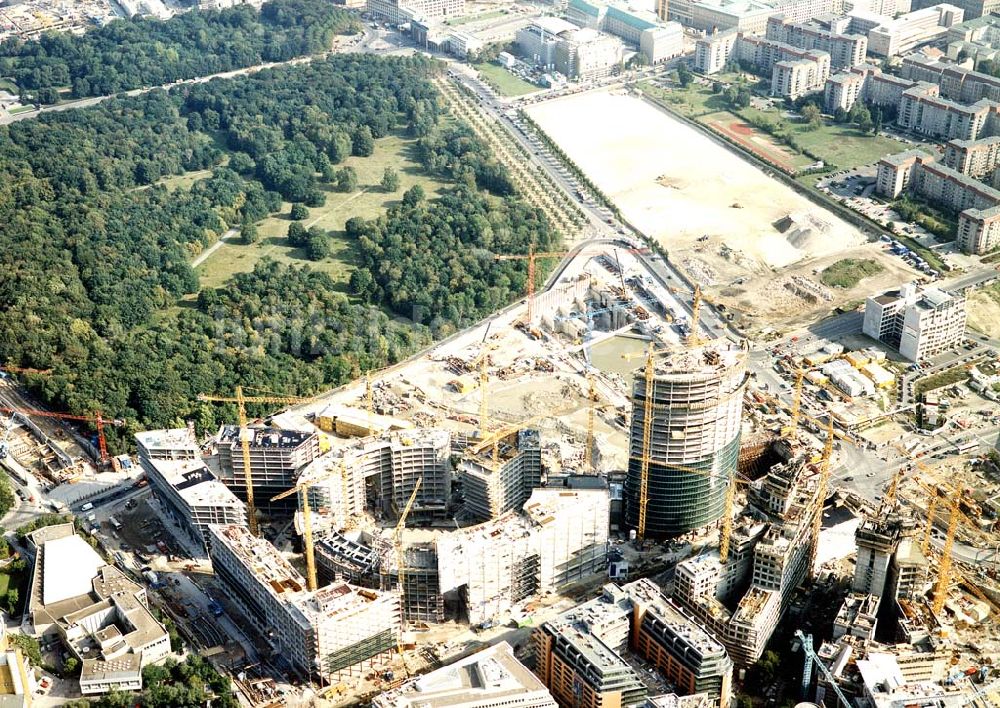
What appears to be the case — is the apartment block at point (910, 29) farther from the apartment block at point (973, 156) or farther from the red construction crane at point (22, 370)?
the red construction crane at point (22, 370)

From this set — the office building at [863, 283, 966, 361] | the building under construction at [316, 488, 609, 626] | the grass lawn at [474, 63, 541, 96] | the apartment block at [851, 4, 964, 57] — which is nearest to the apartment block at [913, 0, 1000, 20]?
the apartment block at [851, 4, 964, 57]

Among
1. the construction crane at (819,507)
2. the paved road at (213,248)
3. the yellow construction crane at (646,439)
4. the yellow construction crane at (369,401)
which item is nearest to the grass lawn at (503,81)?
A: the paved road at (213,248)

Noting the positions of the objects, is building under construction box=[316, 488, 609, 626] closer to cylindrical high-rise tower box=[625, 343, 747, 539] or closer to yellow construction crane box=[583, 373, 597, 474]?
cylindrical high-rise tower box=[625, 343, 747, 539]

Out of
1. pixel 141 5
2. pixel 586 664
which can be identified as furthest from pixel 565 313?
pixel 141 5

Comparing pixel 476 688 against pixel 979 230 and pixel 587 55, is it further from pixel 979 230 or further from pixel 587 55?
A: pixel 587 55

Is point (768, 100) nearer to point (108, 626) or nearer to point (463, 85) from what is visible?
point (463, 85)

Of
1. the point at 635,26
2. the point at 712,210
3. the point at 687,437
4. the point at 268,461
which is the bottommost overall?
the point at 268,461

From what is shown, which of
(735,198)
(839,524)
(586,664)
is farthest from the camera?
(735,198)

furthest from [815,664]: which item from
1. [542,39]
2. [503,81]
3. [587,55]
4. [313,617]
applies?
[542,39]
